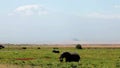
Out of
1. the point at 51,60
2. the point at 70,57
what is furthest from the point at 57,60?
the point at 70,57

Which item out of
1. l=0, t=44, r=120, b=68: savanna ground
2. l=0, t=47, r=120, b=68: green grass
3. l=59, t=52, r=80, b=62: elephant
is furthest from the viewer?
l=59, t=52, r=80, b=62: elephant

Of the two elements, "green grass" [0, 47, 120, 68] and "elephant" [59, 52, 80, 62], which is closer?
"green grass" [0, 47, 120, 68]

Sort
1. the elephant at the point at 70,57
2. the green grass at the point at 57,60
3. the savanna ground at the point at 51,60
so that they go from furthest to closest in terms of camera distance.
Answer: the elephant at the point at 70,57, the green grass at the point at 57,60, the savanna ground at the point at 51,60

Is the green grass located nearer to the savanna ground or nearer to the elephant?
the savanna ground

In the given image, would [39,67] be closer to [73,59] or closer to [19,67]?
[19,67]

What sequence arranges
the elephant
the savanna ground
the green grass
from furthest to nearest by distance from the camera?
1. the elephant
2. the green grass
3. the savanna ground

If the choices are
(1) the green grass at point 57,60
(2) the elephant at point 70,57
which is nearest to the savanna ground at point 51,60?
(1) the green grass at point 57,60

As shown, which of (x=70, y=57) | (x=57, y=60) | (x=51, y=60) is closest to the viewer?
(x=51, y=60)

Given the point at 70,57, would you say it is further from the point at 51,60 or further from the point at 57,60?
the point at 51,60

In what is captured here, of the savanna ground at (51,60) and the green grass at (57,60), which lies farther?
the green grass at (57,60)

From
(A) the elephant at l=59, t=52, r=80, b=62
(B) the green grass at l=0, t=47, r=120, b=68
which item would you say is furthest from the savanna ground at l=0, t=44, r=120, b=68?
(A) the elephant at l=59, t=52, r=80, b=62

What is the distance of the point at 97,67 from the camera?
1527 inches

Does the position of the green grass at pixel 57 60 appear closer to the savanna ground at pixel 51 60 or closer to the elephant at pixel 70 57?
the savanna ground at pixel 51 60

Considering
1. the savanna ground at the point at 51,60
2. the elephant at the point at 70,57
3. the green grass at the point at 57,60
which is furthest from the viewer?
the elephant at the point at 70,57
